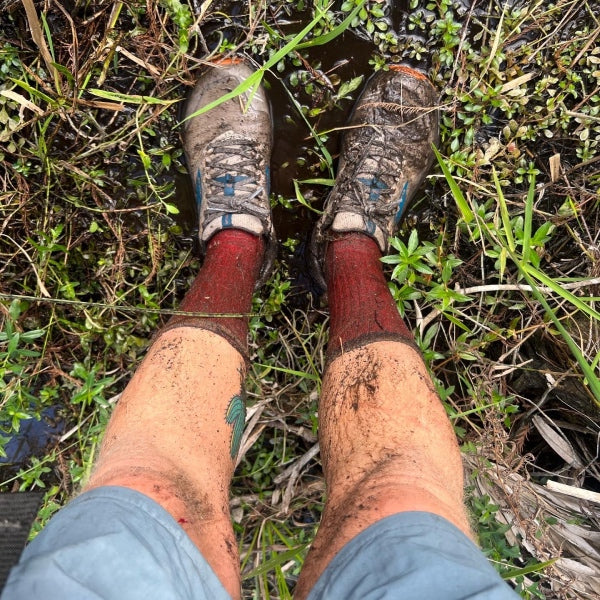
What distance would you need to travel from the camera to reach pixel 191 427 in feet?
4.47

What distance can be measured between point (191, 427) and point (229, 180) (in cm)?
107

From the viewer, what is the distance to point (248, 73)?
2053 millimetres

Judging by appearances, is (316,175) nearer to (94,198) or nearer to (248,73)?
(248,73)

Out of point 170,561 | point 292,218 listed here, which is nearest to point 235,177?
point 292,218

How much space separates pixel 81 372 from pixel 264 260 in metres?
0.78

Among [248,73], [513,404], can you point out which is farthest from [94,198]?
[513,404]

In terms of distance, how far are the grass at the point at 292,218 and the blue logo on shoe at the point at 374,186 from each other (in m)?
0.16

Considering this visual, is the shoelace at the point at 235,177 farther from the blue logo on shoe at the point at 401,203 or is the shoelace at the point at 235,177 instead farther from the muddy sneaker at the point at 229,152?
the blue logo on shoe at the point at 401,203

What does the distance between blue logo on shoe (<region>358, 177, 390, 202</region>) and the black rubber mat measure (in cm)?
149

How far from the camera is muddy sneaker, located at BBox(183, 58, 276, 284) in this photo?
2.02 meters

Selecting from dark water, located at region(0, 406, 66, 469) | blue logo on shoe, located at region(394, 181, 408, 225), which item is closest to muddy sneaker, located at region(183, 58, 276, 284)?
blue logo on shoe, located at region(394, 181, 408, 225)

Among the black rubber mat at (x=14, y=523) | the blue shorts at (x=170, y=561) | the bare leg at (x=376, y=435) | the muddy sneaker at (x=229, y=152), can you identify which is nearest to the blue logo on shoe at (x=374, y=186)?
the muddy sneaker at (x=229, y=152)

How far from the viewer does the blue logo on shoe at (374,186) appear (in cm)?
207

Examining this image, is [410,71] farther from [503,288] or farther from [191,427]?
[191,427]
